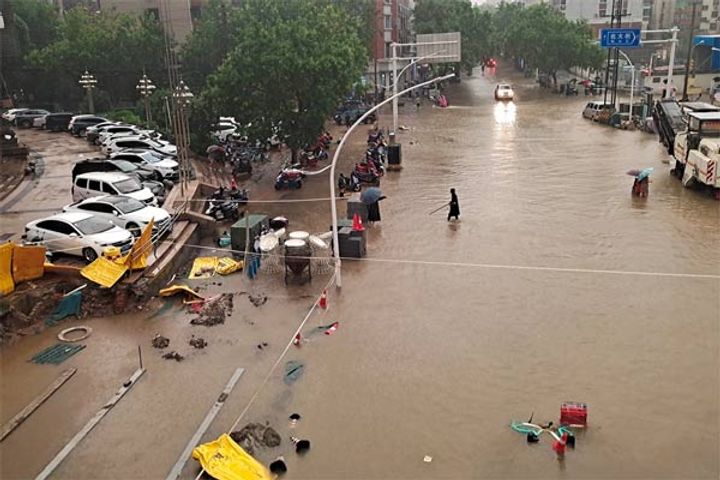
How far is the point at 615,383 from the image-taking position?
11875mm

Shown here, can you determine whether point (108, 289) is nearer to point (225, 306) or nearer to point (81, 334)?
point (81, 334)

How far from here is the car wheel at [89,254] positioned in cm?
1788

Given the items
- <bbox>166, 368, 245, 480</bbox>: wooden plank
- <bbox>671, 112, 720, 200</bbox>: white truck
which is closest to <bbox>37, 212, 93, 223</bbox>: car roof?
<bbox>166, 368, 245, 480</bbox>: wooden plank

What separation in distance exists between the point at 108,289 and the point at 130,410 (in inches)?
210

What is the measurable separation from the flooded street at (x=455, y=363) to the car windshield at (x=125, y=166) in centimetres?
921

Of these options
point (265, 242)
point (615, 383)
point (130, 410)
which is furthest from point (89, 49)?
point (615, 383)

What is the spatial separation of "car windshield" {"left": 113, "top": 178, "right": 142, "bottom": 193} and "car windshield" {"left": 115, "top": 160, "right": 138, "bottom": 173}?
12.6ft

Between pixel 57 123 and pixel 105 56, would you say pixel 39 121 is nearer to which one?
pixel 57 123

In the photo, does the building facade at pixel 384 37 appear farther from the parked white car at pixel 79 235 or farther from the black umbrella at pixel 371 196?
the parked white car at pixel 79 235

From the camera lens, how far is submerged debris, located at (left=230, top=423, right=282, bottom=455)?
10492 mm

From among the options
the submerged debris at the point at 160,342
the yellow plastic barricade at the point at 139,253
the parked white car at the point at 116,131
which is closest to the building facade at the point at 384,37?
the parked white car at the point at 116,131

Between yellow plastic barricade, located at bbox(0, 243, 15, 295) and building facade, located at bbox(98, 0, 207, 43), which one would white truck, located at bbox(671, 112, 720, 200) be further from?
building facade, located at bbox(98, 0, 207, 43)

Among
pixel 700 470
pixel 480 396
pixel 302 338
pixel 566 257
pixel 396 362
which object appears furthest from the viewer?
pixel 566 257

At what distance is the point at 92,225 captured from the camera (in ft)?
61.0
